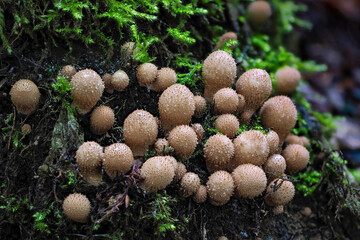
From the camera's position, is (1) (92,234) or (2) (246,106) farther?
(2) (246,106)

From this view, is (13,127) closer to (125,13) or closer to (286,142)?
(125,13)

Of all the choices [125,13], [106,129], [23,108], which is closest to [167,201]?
[106,129]

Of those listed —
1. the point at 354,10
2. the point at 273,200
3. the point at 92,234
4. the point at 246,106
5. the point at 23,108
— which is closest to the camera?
the point at 92,234

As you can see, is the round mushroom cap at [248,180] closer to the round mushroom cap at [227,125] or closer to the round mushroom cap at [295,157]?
the round mushroom cap at [227,125]

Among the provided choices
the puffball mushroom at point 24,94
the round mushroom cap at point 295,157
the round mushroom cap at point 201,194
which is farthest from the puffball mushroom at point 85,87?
the round mushroom cap at point 295,157

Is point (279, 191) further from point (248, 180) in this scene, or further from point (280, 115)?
point (280, 115)

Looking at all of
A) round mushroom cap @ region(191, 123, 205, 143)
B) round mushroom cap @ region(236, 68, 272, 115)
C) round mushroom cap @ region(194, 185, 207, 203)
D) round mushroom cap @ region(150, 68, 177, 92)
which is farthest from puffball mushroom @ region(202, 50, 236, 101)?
round mushroom cap @ region(194, 185, 207, 203)
